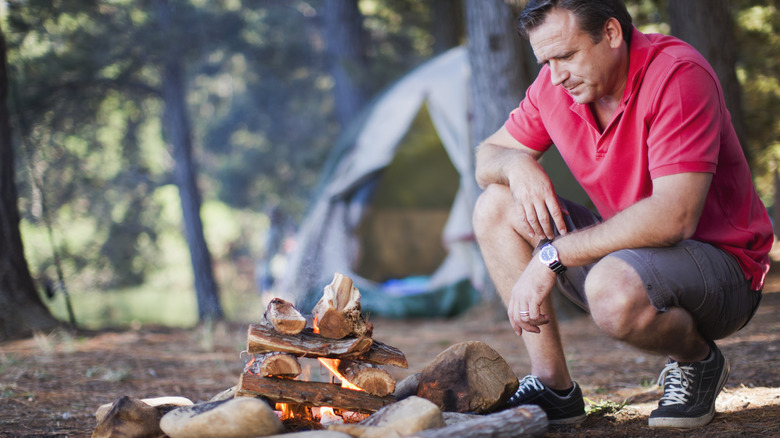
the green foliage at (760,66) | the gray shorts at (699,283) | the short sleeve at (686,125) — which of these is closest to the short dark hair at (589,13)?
the short sleeve at (686,125)

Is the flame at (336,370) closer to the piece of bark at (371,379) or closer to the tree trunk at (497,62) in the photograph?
the piece of bark at (371,379)

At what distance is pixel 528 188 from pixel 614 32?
52 centimetres

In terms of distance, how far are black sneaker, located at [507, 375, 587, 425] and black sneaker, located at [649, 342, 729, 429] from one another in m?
0.22

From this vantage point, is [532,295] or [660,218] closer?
[660,218]

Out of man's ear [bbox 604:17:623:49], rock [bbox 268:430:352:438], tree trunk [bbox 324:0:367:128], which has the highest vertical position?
tree trunk [bbox 324:0:367:128]

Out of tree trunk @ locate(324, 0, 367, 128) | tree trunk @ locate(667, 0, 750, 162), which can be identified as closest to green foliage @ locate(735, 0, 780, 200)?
tree trunk @ locate(667, 0, 750, 162)

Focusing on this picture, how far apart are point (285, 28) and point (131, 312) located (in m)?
6.48

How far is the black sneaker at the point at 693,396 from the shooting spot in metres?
1.92

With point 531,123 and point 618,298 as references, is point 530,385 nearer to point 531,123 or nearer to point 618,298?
point 618,298

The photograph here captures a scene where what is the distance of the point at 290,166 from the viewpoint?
48.0 ft

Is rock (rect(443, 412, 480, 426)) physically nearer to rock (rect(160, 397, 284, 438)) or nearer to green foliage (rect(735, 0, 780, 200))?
rock (rect(160, 397, 284, 438))

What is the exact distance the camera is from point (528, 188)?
201 centimetres

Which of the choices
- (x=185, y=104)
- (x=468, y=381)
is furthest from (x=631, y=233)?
(x=185, y=104)

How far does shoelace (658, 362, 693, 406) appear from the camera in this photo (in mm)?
1938
